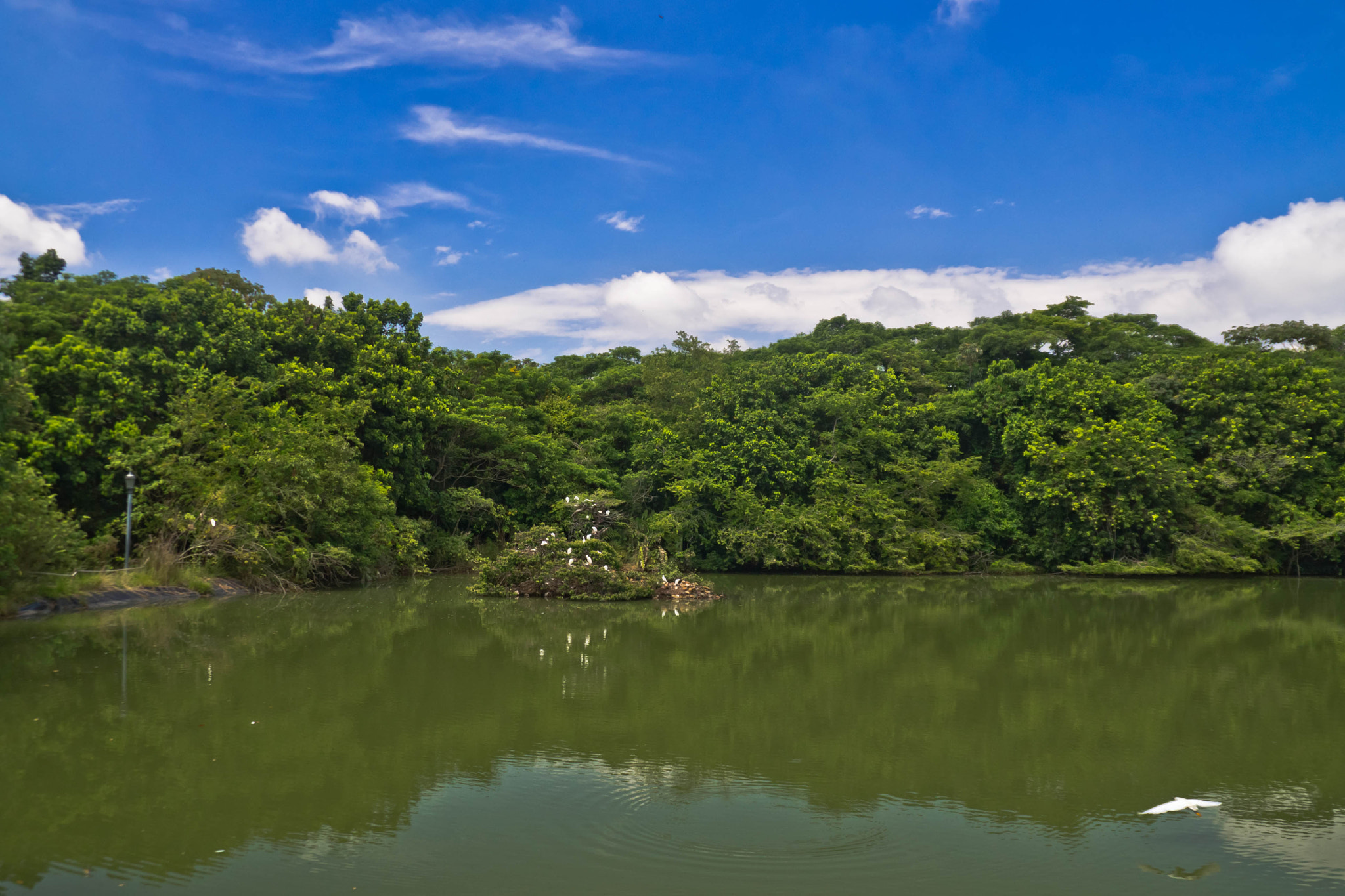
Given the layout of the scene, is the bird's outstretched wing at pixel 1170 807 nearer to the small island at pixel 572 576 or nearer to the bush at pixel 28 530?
the bush at pixel 28 530

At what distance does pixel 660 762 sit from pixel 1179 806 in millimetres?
3201

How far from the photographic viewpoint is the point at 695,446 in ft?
81.6

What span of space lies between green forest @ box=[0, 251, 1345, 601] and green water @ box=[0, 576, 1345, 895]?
17.5 feet

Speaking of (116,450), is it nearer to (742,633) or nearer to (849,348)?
(742,633)

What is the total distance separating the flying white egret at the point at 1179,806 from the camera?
4.87 m

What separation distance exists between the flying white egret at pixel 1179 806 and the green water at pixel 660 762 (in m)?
0.08

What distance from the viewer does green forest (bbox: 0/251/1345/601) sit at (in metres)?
16.6

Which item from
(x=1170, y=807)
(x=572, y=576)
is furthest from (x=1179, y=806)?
(x=572, y=576)

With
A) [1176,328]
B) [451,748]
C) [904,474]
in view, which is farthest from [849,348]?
[451,748]

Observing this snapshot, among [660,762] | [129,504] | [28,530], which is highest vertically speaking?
[129,504]

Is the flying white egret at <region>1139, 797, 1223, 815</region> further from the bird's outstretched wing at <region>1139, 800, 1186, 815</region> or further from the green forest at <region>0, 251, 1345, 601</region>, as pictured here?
the green forest at <region>0, 251, 1345, 601</region>

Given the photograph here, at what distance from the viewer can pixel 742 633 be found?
40.8 ft

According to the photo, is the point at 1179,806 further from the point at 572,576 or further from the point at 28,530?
the point at 28,530

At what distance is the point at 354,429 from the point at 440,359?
4.59m
